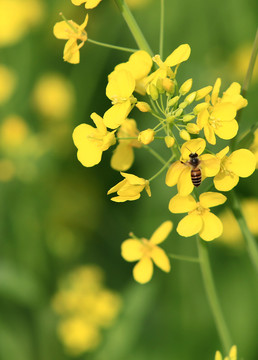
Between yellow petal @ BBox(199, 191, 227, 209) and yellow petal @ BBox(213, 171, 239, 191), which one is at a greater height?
yellow petal @ BBox(199, 191, 227, 209)

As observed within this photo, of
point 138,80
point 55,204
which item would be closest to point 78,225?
point 55,204

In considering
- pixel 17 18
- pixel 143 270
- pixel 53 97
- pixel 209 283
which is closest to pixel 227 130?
pixel 209 283

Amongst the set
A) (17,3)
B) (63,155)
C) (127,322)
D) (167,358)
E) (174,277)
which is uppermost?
(17,3)

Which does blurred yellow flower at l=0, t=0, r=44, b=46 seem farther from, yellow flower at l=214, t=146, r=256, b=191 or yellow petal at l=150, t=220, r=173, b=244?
Result: yellow flower at l=214, t=146, r=256, b=191

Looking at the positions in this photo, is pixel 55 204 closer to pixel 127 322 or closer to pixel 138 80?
pixel 127 322

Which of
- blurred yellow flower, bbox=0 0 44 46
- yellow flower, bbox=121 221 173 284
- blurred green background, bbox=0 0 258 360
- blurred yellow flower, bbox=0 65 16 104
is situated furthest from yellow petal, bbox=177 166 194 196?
blurred yellow flower, bbox=0 0 44 46
